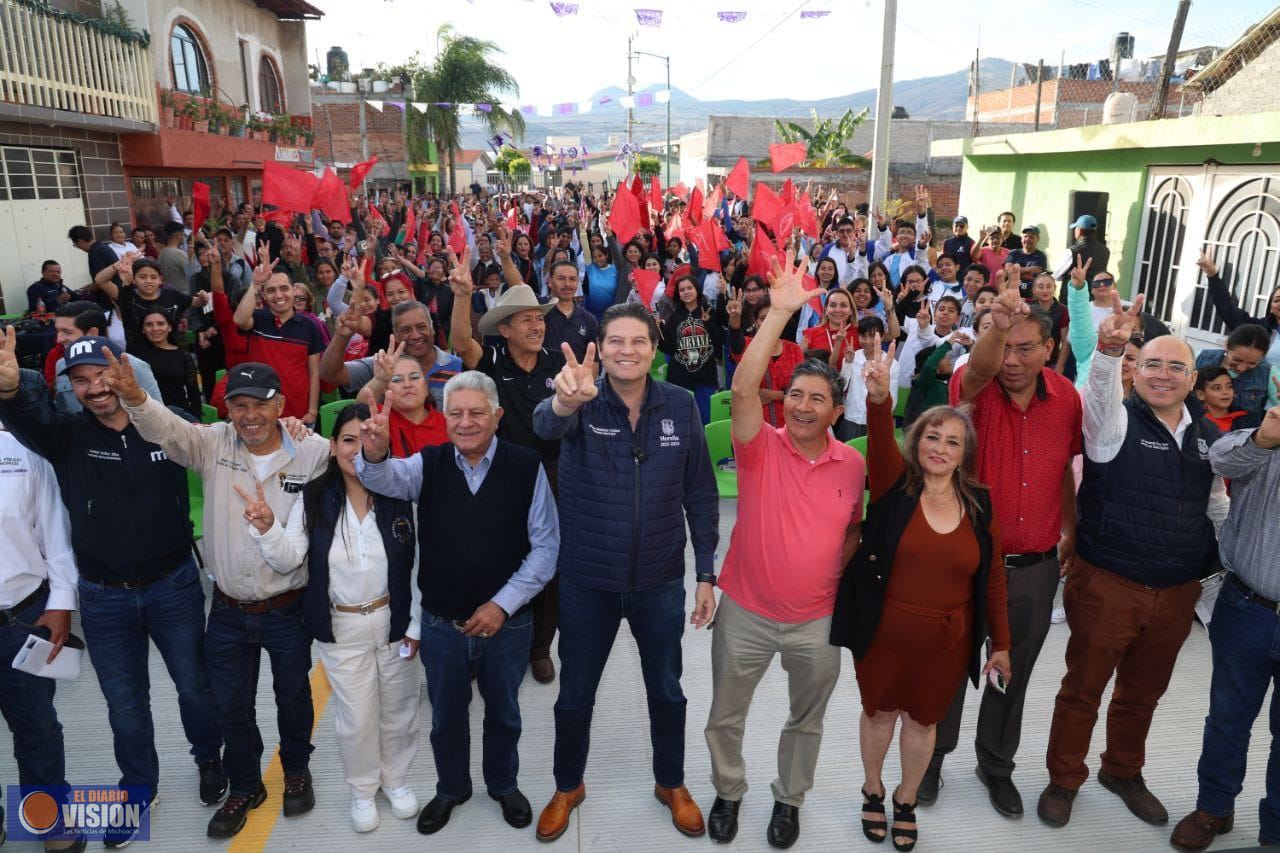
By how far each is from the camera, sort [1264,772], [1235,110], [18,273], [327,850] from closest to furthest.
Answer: [327,850]
[1264,772]
[18,273]
[1235,110]

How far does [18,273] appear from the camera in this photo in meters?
10.0

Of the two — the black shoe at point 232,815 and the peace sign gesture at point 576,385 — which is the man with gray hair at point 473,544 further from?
the black shoe at point 232,815

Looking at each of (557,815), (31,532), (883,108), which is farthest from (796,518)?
(883,108)

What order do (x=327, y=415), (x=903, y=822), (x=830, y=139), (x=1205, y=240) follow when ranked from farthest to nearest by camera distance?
(x=830, y=139), (x=1205, y=240), (x=327, y=415), (x=903, y=822)

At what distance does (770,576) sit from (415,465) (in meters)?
1.32

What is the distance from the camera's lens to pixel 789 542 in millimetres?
2805

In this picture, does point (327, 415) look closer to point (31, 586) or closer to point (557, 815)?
point (31, 586)

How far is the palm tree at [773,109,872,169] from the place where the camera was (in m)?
24.1

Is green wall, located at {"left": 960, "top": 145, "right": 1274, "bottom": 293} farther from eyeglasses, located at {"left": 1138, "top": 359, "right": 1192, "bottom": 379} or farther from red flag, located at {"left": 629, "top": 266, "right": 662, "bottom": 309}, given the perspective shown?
eyeglasses, located at {"left": 1138, "top": 359, "right": 1192, "bottom": 379}

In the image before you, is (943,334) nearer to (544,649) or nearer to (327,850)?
(544,649)

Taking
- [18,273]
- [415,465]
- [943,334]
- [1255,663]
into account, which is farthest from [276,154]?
[1255,663]

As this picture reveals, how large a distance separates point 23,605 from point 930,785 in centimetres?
344

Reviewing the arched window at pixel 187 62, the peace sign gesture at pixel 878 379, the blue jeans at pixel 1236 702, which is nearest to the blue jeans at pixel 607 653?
the peace sign gesture at pixel 878 379

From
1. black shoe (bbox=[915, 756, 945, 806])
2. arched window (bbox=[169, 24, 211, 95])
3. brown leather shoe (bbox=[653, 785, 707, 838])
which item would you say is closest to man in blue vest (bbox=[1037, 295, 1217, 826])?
black shoe (bbox=[915, 756, 945, 806])
